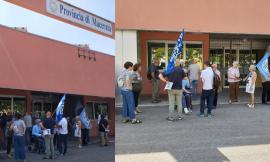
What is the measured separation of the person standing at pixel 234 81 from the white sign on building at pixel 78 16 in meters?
11.1

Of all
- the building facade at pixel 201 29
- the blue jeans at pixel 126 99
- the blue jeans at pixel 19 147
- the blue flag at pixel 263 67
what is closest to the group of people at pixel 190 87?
the blue flag at pixel 263 67

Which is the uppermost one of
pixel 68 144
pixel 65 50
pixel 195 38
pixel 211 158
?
pixel 195 38

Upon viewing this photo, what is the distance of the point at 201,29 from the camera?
10312mm

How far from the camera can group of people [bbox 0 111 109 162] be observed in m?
0.77

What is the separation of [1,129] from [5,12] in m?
0.19

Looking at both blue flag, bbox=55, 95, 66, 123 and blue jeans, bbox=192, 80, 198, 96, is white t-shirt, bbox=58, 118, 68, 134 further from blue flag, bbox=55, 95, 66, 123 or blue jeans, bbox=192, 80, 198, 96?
blue jeans, bbox=192, 80, 198, 96

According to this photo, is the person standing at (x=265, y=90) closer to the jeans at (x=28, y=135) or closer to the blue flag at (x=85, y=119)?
the blue flag at (x=85, y=119)

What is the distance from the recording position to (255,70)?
37.9 feet

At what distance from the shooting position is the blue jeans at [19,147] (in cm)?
76

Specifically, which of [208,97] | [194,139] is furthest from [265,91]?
[194,139]

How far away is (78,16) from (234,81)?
11152mm

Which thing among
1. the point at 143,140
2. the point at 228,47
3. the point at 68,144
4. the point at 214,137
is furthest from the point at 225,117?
the point at 68,144

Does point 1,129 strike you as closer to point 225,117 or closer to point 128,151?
point 128,151

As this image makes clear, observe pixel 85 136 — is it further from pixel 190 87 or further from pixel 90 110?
pixel 190 87
